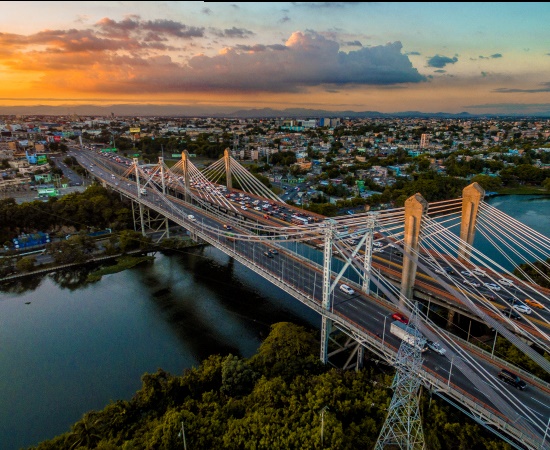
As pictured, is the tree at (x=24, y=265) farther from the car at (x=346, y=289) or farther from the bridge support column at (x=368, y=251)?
the bridge support column at (x=368, y=251)

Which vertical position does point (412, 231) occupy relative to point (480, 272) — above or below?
above

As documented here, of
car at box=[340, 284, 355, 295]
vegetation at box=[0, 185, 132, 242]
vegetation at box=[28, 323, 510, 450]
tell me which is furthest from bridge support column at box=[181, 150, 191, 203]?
vegetation at box=[28, 323, 510, 450]

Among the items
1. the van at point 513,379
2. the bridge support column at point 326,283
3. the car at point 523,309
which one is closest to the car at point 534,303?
the car at point 523,309

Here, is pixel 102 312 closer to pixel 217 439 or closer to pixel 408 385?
pixel 217 439

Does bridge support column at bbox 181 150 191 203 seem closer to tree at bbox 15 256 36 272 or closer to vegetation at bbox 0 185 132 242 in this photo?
vegetation at bbox 0 185 132 242

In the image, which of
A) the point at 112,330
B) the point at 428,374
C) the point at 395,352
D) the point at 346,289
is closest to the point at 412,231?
the point at 346,289

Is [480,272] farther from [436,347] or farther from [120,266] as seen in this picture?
[120,266]
